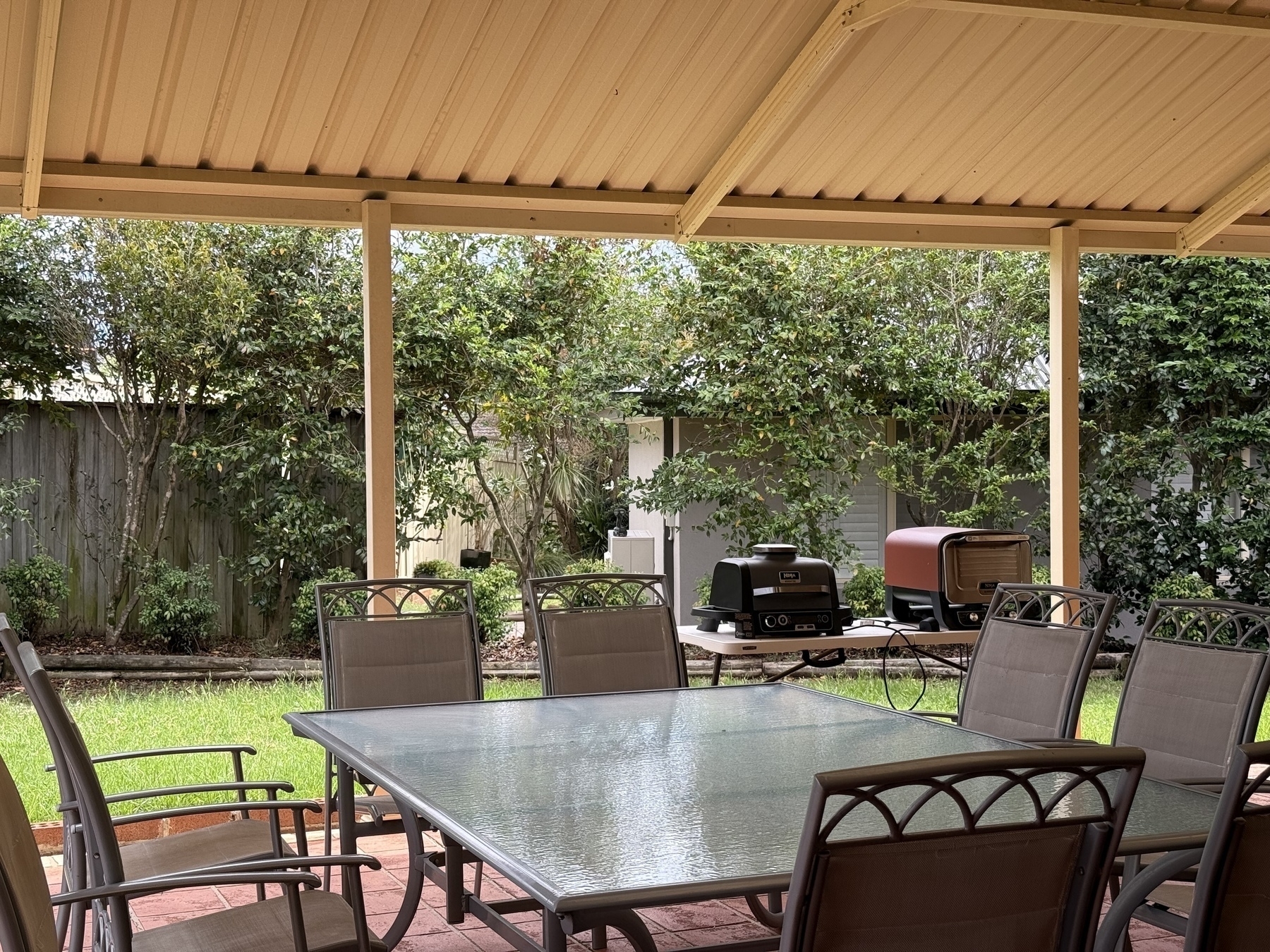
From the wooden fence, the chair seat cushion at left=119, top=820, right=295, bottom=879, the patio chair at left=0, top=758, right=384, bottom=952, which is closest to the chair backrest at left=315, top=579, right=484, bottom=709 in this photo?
the chair seat cushion at left=119, top=820, right=295, bottom=879

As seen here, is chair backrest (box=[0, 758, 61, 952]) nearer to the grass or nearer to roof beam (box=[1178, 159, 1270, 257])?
the grass

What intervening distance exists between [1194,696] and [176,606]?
6.54m

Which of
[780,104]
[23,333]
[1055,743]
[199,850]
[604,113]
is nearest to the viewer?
[199,850]

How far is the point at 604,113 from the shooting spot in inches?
197

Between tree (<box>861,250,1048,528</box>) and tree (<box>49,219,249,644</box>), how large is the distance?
14.6ft

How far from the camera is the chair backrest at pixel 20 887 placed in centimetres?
173

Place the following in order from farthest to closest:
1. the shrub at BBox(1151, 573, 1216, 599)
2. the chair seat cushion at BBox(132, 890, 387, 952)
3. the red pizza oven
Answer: the shrub at BBox(1151, 573, 1216, 599) < the red pizza oven < the chair seat cushion at BBox(132, 890, 387, 952)

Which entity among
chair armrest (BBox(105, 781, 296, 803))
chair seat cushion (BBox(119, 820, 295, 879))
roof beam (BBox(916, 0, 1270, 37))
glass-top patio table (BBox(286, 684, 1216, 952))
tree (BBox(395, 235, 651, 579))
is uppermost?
roof beam (BBox(916, 0, 1270, 37))

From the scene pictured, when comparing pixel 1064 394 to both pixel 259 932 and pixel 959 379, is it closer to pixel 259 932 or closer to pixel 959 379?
pixel 959 379

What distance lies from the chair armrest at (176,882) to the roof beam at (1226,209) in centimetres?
518

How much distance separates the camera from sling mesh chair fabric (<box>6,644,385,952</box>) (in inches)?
92.2

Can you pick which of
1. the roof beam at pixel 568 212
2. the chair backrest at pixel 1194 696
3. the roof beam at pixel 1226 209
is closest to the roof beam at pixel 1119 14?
the roof beam at pixel 1226 209

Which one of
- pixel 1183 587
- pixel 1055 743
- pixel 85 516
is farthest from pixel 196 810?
pixel 1183 587

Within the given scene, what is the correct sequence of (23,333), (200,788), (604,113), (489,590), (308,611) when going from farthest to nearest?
(489,590)
(308,611)
(23,333)
(604,113)
(200,788)
